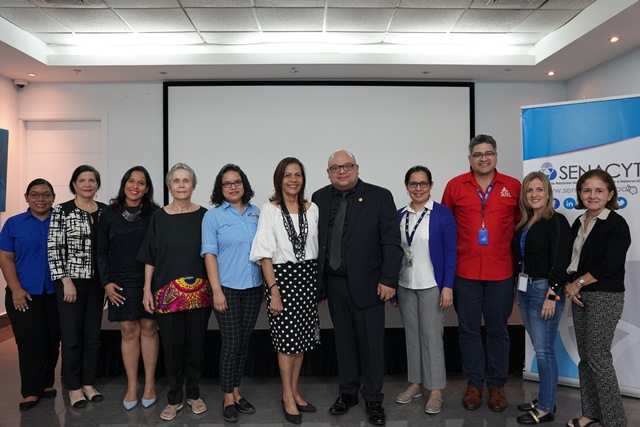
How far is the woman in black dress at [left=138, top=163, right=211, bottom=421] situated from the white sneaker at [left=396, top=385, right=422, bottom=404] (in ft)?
4.43

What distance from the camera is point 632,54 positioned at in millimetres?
4934

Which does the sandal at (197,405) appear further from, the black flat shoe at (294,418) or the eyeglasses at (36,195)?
the eyeglasses at (36,195)

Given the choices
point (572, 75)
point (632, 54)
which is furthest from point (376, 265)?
point (572, 75)

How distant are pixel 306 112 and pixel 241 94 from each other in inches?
34.5

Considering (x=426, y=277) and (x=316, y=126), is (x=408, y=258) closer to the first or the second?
(x=426, y=277)

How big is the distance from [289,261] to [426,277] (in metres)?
0.87

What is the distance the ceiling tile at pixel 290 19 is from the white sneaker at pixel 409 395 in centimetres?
352

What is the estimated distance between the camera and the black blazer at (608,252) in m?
2.52

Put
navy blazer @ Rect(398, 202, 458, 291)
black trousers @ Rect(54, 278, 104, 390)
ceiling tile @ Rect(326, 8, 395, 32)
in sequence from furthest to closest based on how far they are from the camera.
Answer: ceiling tile @ Rect(326, 8, 395, 32) < black trousers @ Rect(54, 278, 104, 390) < navy blazer @ Rect(398, 202, 458, 291)

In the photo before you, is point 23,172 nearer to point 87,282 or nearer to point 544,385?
point 87,282

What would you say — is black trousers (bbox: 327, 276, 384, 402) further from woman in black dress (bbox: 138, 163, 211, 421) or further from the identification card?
woman in black dress (bbox: 138, 163, 211, 421)

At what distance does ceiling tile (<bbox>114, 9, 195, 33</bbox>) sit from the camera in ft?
14.9

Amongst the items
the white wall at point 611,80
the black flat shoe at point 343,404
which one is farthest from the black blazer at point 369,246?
the white wall at point 611,80

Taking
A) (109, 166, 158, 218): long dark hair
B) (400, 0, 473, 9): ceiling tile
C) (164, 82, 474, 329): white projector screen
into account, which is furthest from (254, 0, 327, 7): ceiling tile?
(109, 166, 158, 218): long dark hair
